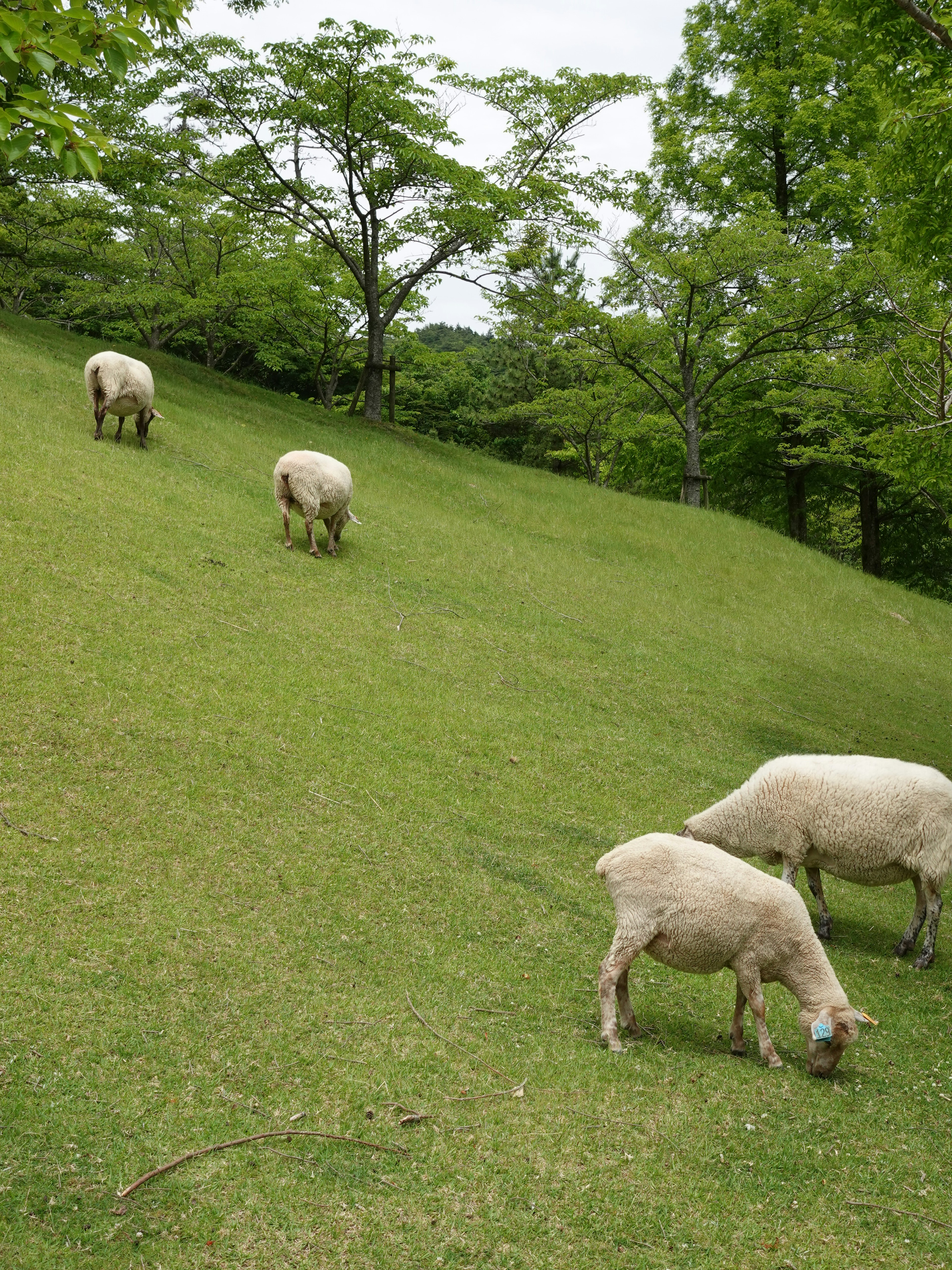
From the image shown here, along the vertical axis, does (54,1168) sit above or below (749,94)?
below

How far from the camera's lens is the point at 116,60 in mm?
4086

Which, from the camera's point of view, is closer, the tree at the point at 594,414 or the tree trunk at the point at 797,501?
the tree at the point at 594,414

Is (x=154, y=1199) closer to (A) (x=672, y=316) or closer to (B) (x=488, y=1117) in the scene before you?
(B) (x=488, y=1117)

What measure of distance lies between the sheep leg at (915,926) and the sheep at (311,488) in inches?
414

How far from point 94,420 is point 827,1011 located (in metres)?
17.3

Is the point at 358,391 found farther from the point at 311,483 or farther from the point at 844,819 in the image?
the point at 844,819

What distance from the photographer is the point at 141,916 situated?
6410mm

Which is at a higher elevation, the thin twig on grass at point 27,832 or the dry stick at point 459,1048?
the thin twig on grass at point 27,832

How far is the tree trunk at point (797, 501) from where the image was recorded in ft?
116

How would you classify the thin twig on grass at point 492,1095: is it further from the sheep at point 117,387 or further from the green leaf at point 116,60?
the sheep at point 117,387

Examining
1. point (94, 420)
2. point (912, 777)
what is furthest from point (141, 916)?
point (94, 420)

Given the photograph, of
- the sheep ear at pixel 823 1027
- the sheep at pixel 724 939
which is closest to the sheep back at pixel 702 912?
the sheep at pixel 724 939

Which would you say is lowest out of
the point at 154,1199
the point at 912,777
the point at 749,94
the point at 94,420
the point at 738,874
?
the point at 154,1199

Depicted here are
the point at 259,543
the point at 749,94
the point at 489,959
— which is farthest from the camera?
the point at 749,94
